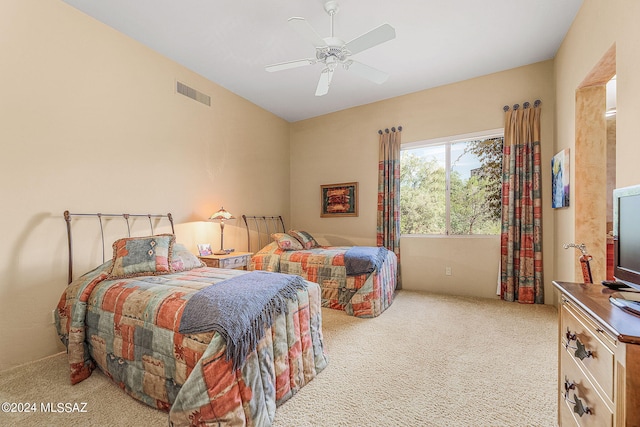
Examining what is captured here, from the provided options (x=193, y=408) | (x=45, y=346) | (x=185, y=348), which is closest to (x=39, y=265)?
(x=45, y=346)

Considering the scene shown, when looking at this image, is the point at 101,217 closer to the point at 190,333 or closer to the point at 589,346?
the point at 190,333

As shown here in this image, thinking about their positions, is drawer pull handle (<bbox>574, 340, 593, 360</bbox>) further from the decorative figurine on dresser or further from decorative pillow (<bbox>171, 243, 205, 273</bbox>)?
decorative pillow (<bbox>171, 243, 205, 273</bbox>)

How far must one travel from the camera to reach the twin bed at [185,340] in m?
1.42

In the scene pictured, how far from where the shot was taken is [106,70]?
2.83m

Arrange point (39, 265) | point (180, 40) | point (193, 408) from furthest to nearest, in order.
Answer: point (180, 40) → point (39, 265) → point (193, 408)

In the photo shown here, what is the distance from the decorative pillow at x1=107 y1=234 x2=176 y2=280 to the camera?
231 centimetres

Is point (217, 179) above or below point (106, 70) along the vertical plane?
below

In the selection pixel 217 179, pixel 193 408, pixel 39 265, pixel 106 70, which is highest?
pixel 106 70

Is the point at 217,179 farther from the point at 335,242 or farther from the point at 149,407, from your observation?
the point at 149,407

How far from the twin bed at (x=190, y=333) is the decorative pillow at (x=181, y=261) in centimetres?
1

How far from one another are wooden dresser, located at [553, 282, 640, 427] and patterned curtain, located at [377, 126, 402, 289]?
3087mm

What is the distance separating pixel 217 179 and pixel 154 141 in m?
0.99

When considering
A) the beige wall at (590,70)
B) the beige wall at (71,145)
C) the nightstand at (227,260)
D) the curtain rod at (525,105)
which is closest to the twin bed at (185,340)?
the beige wall at (71,145)

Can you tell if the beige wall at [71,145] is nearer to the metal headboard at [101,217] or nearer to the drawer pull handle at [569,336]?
the metal headboard at [101,217]
